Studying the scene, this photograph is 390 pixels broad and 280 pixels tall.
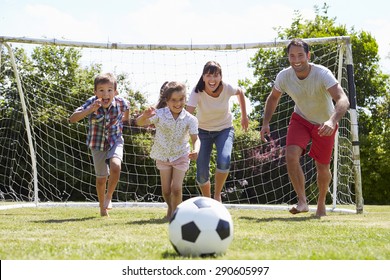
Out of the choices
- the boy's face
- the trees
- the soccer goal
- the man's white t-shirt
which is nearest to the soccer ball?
the boy's face

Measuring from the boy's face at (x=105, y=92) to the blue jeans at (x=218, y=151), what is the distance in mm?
1015

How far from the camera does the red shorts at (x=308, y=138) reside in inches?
254

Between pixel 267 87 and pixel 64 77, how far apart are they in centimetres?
599

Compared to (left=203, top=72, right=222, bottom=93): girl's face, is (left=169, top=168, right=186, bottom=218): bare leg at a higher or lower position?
lower

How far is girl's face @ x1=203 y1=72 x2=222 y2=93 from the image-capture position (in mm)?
6145

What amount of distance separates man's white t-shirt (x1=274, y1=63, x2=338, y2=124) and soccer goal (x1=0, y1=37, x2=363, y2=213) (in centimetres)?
108

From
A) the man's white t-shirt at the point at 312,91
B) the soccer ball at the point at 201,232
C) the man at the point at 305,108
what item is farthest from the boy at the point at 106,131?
the soccer ball at the point at 201,232

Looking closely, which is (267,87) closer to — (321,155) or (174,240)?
(321,155)

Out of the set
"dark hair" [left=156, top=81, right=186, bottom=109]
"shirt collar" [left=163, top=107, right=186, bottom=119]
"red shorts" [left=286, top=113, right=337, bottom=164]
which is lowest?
"red shorts" [left=286, top=113, right=337, bottom=164]

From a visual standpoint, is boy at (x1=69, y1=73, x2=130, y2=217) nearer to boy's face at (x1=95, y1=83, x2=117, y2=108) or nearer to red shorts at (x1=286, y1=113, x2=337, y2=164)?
boy's face at (x1=95, y1=83, x2=117, y2=108)

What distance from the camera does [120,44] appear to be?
8469 millimetres

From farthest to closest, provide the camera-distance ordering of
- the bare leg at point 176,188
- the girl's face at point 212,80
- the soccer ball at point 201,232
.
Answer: the girl's face at point 212,80, the bare leg at point 176,188, the soccer ball at point 201,232

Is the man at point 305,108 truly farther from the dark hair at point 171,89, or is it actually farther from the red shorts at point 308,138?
the dark hair at point 171,89

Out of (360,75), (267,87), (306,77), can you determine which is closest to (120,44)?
(306,77)
